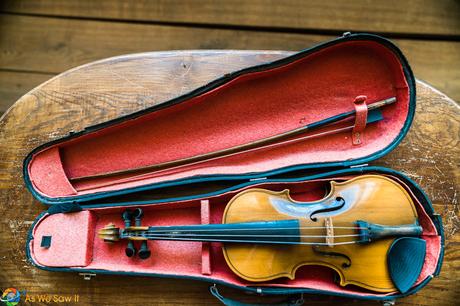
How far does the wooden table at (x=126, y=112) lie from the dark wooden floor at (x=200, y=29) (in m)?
0.65

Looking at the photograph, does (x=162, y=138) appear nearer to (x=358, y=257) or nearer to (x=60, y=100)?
(x=60, y=100)

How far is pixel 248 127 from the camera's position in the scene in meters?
1.90

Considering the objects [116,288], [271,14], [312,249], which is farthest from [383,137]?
[116,288]

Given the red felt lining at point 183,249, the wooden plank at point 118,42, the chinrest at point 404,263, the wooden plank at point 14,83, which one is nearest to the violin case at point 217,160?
the red felt lining at point 183,249

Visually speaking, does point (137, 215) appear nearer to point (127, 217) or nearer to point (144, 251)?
point (127, 217)

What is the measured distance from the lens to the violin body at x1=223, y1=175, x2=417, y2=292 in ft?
5.40

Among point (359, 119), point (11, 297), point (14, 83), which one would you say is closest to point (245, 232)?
point (359, 119)

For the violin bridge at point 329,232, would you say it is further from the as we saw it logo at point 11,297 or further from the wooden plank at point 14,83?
the wooden plank at point 14,83

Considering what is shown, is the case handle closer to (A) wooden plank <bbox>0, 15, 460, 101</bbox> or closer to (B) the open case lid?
(B) the open case lid

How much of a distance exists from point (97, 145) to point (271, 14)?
1621mm

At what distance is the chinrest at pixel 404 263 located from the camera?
163cm

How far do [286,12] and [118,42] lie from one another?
1.29 metres

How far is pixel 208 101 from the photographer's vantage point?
1853 millimetres

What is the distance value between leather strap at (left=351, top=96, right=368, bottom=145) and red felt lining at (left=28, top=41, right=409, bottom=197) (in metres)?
0.03
